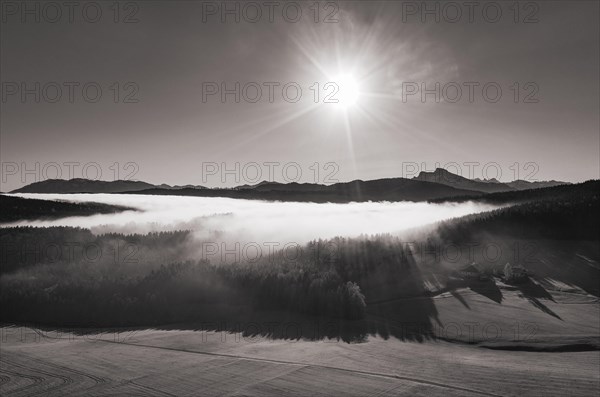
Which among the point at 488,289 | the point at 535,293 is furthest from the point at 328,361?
the point at 535,293

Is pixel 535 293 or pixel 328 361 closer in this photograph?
pixel 328 361

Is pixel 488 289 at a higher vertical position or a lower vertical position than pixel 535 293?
higher

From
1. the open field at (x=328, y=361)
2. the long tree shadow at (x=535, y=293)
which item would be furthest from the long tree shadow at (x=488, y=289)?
the long tree shadow at (x=535, y=293)

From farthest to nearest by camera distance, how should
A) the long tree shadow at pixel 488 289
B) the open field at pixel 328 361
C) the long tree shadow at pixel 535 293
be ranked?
the long tree shadow at pixel 488 289, the long tree shadow at pixel 535 293, the open field at pixel 328 361

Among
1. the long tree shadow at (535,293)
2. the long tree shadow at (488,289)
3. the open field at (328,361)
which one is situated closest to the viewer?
the open field at (328,361)

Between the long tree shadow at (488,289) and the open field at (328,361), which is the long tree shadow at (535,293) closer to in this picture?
the open field at (328,361)

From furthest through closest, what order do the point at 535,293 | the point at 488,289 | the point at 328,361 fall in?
the point at 488,289, the point at 535,293, the point at 328,361

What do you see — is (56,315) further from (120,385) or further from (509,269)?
(509,269)

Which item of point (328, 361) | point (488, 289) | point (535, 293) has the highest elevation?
point (488, 289)

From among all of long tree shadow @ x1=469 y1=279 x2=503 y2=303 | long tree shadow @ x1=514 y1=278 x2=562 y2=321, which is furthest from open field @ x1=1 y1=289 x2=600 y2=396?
long tree shadow @ x1=469 y1=279 x2=503 y2=303

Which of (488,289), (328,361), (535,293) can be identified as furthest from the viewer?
(488,289)

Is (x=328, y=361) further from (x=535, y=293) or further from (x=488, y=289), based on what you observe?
(x=535, y=293)

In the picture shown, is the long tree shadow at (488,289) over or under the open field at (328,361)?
over
